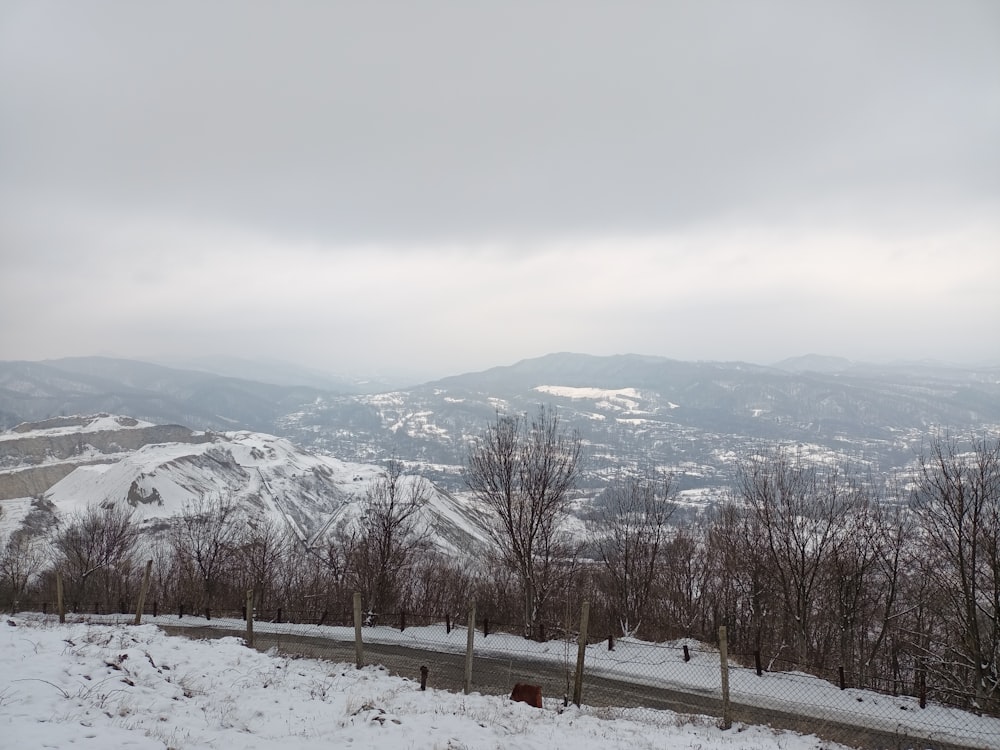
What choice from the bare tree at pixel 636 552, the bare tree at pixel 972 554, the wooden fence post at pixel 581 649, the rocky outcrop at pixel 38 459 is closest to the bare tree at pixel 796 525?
the bare tree at pixel 972 554

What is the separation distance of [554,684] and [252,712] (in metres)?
8.69

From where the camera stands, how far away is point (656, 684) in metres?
15.6

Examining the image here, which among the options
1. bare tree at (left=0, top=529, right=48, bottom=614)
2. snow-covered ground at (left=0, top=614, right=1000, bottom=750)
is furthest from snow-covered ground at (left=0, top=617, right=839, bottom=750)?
bare tree at (left=0, top=529, right=48, bottom=614)

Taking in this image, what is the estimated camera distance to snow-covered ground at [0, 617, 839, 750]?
7.66 metres

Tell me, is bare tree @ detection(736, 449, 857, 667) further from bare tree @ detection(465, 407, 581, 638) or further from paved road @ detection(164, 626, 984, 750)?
paved road @ detection(164, 626, 984, 750)

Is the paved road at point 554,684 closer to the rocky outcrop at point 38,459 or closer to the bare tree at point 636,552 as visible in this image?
the bare tree at point 636,552

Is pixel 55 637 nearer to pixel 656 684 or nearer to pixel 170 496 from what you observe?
pixel 656 684

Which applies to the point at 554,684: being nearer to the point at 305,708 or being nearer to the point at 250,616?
the point at 305,708

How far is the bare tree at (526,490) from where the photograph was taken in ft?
73.8

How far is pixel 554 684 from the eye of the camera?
1511 cm

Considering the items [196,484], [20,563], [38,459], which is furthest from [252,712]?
[38,459]

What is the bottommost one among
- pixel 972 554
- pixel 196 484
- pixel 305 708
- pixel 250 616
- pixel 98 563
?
pixel 196 484

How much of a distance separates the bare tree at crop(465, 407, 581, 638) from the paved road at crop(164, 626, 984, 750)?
4.74m

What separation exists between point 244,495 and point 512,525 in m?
145
